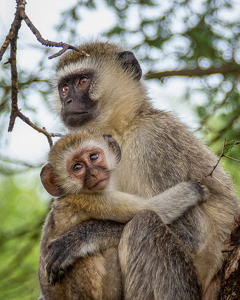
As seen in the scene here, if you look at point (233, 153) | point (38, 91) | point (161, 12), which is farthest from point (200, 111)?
point (38, 91)

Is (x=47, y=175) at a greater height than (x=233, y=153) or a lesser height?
greater

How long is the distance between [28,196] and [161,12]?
384 centimetres

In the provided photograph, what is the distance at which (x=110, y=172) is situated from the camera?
383cm

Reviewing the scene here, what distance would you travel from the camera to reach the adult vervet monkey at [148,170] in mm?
A: 3373

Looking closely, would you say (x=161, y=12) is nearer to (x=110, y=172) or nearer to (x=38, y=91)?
(x=38, y=91)

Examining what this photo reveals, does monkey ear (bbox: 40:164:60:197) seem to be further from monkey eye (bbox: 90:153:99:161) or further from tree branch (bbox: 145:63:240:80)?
tree branch (bbox: 145:63:240:80)

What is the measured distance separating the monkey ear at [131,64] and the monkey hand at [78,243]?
6.49ft

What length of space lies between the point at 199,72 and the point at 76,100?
9.17 ft

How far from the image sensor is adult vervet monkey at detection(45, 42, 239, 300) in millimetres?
3373

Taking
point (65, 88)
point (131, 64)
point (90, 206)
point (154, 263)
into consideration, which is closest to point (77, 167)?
point (90, 206)

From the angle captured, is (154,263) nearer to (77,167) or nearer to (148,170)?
(148,170)

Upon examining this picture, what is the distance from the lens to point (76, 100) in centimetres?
438

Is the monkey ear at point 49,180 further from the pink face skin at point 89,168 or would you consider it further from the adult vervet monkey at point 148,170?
the adult vervet monkey at point 148,170

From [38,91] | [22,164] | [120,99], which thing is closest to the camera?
[120,99]
